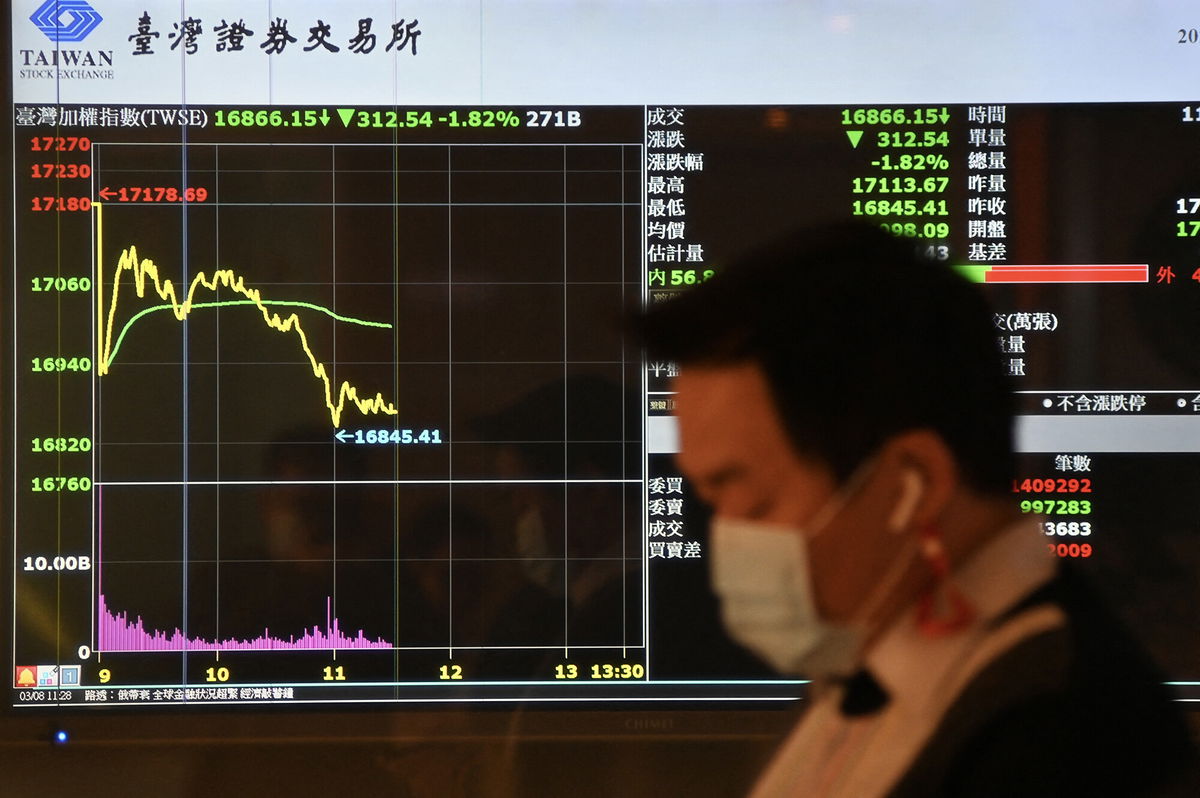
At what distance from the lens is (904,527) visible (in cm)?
82

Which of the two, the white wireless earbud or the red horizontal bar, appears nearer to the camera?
the white wireless earbud

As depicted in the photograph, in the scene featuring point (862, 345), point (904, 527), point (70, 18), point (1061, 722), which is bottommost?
point (1061, 722)

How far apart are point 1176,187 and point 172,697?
Result: 1622 millimetres

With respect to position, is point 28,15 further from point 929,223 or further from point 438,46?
point 929,223


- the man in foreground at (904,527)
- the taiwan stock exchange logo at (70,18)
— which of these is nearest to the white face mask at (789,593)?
the man in foreground at (904,527)

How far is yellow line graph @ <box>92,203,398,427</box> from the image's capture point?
1.60 meters

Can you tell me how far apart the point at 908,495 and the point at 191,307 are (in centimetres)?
116

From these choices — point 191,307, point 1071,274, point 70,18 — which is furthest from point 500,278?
point 1071,274

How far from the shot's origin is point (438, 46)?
5.32 ft

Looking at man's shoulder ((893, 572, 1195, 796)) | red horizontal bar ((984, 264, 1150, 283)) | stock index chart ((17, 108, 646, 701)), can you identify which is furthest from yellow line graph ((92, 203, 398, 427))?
man's shoulder ((893, 572, 1195, 796))

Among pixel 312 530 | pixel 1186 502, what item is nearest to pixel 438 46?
pixel 312 530

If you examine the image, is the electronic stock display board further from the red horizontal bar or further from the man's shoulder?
the man's shoulder

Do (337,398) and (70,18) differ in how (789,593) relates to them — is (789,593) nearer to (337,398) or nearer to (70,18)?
(337,398)

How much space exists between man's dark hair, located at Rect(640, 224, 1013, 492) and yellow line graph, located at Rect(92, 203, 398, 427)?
2.90 feet
